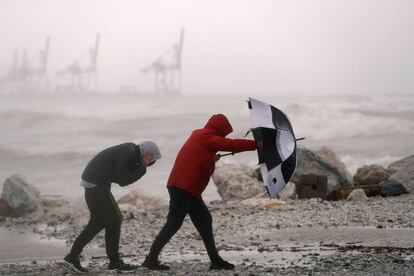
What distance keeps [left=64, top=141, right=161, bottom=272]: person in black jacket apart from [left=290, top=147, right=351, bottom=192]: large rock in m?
6.63

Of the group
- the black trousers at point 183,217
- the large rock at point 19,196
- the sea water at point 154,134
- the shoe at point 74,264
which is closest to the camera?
the black trousers at point 183,217

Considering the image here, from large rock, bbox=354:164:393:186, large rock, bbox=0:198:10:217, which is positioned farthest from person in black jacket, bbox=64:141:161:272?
large rock, bbox=354:164:393:186

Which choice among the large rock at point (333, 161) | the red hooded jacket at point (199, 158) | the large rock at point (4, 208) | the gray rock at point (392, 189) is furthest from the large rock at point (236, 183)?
the red hooded jacket at point (199, 158)

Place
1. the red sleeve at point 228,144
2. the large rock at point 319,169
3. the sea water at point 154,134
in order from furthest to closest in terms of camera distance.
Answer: the sea water at point 154,134 < the large rock at point 319,169 < the red sleeve at point 228,144

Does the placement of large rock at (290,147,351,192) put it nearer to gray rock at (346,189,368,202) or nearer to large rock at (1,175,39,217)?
gray rock at (346,189,368,202)

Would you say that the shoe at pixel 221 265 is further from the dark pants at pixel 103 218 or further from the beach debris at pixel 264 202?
the beach debris at pixel 264 202

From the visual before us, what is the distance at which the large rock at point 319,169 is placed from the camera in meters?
12.9

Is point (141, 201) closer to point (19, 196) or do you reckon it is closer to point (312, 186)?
point (19, 196)

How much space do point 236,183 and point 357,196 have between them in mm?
2446

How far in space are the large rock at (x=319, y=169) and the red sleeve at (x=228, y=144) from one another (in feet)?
22.1

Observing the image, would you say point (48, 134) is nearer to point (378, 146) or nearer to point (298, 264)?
point (378, 146)

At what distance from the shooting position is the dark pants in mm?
6516

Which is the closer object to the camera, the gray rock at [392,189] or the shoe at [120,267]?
the shoe at [120,267]

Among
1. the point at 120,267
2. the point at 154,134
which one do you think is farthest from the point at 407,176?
the point at 154,134
